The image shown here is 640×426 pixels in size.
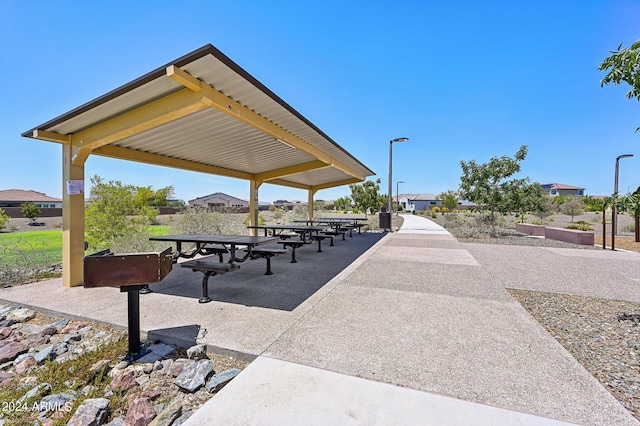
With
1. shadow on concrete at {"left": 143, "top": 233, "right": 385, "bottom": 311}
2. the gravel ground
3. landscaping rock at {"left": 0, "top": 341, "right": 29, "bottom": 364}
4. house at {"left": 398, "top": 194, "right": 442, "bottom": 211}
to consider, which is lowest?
landscaping rock at {"left": 0, "top": 341, "right": 29, "bottom": 364}

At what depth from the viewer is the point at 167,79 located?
360 cm

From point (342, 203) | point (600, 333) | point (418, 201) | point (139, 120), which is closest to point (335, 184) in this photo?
→ point (139, 120)

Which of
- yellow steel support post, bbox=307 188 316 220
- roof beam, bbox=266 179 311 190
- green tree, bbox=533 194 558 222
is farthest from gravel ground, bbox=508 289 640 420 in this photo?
yellow steel support post, bbox=307 188 316 220

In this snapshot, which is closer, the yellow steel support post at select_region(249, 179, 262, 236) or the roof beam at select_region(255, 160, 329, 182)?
the roof beam at select_region(255, 160, 329, 182)

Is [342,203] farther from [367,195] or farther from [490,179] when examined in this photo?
[490,179]

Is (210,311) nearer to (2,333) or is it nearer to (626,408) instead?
(2,333)

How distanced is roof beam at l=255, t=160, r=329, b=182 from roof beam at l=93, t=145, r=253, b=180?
3.05 ft

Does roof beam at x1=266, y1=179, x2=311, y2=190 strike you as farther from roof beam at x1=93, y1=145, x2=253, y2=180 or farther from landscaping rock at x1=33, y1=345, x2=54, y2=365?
landscaping rock at x1=33, y1=345, x2=54, y2=365

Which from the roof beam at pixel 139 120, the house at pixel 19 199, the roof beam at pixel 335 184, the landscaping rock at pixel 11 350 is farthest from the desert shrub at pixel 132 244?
the house at pixel 19 199

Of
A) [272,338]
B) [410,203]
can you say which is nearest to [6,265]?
[272,338]

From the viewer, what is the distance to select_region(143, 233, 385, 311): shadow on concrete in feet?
14.2

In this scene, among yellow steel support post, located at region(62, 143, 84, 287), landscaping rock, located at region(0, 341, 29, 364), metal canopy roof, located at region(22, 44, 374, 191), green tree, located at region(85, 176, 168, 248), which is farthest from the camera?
green tree, located at region(85, 176, 168, 248)

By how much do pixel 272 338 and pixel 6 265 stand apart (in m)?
7.14

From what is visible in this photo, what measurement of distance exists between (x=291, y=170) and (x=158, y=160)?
4.14 metres
